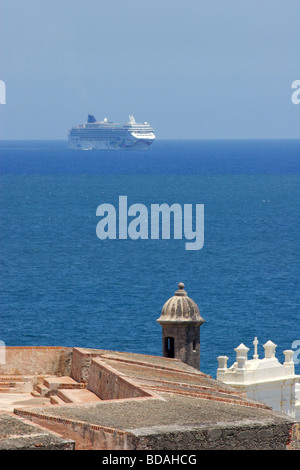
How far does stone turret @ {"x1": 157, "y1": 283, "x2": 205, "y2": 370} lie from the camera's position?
88.7 feet

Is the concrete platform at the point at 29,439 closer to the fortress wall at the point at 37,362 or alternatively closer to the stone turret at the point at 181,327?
the fortress wall at the point at 37,362

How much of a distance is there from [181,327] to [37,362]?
4303 millimetres

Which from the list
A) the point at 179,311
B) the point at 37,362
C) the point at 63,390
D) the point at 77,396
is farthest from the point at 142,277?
the point at 77,396

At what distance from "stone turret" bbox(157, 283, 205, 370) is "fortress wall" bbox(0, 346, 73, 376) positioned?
12.5 ft

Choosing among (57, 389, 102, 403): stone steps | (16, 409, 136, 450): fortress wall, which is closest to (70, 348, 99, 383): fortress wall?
(57, 389, 102, 403): stone steps

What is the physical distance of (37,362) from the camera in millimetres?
24016

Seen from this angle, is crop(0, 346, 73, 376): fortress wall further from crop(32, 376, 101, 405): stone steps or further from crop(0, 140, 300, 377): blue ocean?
crop(0, 140, 300, 377): blue ocean

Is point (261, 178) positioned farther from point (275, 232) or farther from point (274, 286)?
point (274, 286)

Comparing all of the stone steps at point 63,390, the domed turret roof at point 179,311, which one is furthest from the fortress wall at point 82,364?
the domed turret roof at point 179,311

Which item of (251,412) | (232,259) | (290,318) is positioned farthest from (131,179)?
(251,412)

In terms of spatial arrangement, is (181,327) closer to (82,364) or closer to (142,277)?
(82,364)

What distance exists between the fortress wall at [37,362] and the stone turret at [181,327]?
3.81 m

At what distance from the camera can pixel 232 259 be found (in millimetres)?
91062
